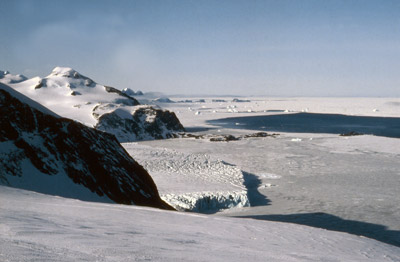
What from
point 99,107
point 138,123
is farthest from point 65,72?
point 138,123

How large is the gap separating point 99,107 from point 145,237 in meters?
31.5

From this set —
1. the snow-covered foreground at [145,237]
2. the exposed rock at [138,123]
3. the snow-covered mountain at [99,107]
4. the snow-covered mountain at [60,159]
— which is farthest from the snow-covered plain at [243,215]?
the snow-covered mountain at [99,107]

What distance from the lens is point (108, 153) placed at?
8.87 metres

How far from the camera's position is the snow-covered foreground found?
2.76 meters

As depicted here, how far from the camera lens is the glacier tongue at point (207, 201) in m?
10.8

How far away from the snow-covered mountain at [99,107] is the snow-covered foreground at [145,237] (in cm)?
2567

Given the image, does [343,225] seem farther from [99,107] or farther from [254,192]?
[99,107]

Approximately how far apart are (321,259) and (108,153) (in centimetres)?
609

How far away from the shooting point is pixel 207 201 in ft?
36.8

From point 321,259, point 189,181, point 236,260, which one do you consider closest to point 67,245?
point 236,260

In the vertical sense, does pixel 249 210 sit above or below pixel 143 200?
below

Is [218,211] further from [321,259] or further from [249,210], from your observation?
[321,259]

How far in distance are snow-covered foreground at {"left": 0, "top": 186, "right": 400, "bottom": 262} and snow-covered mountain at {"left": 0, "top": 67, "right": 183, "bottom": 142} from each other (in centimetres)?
2567

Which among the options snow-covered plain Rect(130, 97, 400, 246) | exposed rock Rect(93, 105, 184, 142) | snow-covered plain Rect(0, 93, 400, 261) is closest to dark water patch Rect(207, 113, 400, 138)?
exposed rock Rect(93, 105, 184, 142)
